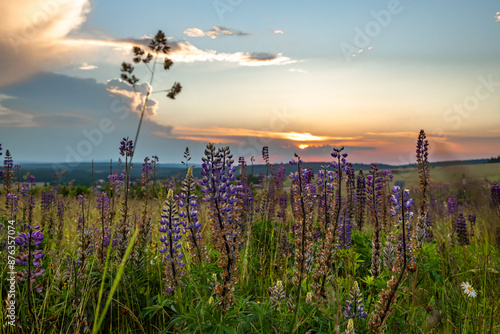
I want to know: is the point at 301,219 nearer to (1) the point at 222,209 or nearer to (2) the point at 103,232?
(1) the point at 222,209

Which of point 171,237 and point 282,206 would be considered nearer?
point 171,237

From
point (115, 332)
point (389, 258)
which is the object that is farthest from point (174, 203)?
point (389, 258)

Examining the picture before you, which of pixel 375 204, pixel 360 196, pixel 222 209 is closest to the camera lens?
pixel 222 209

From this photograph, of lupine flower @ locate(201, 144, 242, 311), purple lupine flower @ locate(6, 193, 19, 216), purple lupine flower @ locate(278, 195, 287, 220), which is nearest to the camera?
lupine flower @ locate(201, 144, 242, 311)

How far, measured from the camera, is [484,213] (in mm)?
5223

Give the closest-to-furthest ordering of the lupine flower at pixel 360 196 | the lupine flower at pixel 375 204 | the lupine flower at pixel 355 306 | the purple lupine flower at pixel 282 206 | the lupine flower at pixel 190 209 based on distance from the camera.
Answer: the lupine flower at pixel 355 306
the lupine flower at pixel 190 209
the lupine flower at pixel 375 204
the lupine flower at pixel 360 196
the purple lupine flower at pixel 282 206

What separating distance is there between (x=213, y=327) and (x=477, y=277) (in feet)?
17.4

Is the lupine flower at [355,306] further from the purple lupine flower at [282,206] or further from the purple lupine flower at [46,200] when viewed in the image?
the purple lupine flower at [46,200]

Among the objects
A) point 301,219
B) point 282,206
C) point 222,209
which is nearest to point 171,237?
point 222,209

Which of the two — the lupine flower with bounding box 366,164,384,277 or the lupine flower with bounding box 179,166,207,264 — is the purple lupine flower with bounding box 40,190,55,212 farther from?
the lupine flower with bounding box 366,164,384,277

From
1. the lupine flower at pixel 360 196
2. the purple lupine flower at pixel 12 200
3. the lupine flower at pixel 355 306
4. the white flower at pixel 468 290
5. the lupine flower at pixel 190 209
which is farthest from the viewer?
the lupine flower at pixel 360 196

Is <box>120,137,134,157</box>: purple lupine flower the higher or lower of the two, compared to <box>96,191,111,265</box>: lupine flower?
higher

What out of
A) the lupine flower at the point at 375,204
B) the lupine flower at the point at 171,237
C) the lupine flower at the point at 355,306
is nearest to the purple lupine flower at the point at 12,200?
the lupine flower at the point at 171,237

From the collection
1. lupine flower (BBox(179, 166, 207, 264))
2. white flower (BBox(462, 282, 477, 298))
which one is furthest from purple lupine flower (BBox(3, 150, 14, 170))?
white flower (BBox(462, 282, 477, 298))
